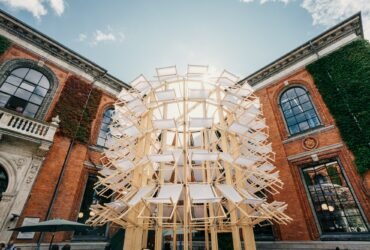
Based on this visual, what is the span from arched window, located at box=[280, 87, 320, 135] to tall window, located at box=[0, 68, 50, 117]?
1424 centimetres

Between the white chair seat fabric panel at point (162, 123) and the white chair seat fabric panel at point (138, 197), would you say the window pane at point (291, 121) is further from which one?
the white chair seat fabric panel at point (138, 197)

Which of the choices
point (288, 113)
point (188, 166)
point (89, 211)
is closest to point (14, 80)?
point (89, 211)

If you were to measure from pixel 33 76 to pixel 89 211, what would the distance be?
328 inches

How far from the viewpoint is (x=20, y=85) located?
37.4 feet

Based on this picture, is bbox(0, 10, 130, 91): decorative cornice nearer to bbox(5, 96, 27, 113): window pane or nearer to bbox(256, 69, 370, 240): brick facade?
bbox(5, 96, 27, 113): window pane


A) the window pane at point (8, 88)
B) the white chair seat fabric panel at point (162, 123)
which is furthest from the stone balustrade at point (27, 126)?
the white chair seat fabric panel at point (162, 123)

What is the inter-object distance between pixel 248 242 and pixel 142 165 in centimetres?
337

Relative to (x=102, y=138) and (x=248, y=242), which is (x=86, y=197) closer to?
(x=102, y=138)

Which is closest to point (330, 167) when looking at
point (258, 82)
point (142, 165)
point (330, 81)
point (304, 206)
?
point (304, 206)

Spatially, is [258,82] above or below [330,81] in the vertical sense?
above

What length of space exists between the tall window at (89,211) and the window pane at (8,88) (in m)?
6.08

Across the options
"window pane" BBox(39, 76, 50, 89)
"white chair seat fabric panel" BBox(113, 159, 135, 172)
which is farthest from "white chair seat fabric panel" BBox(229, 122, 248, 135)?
"window pane" BBox(39, 76, 50, 89)

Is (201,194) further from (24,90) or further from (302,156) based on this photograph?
(24,90)

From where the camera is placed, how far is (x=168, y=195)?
4566 millimetres
